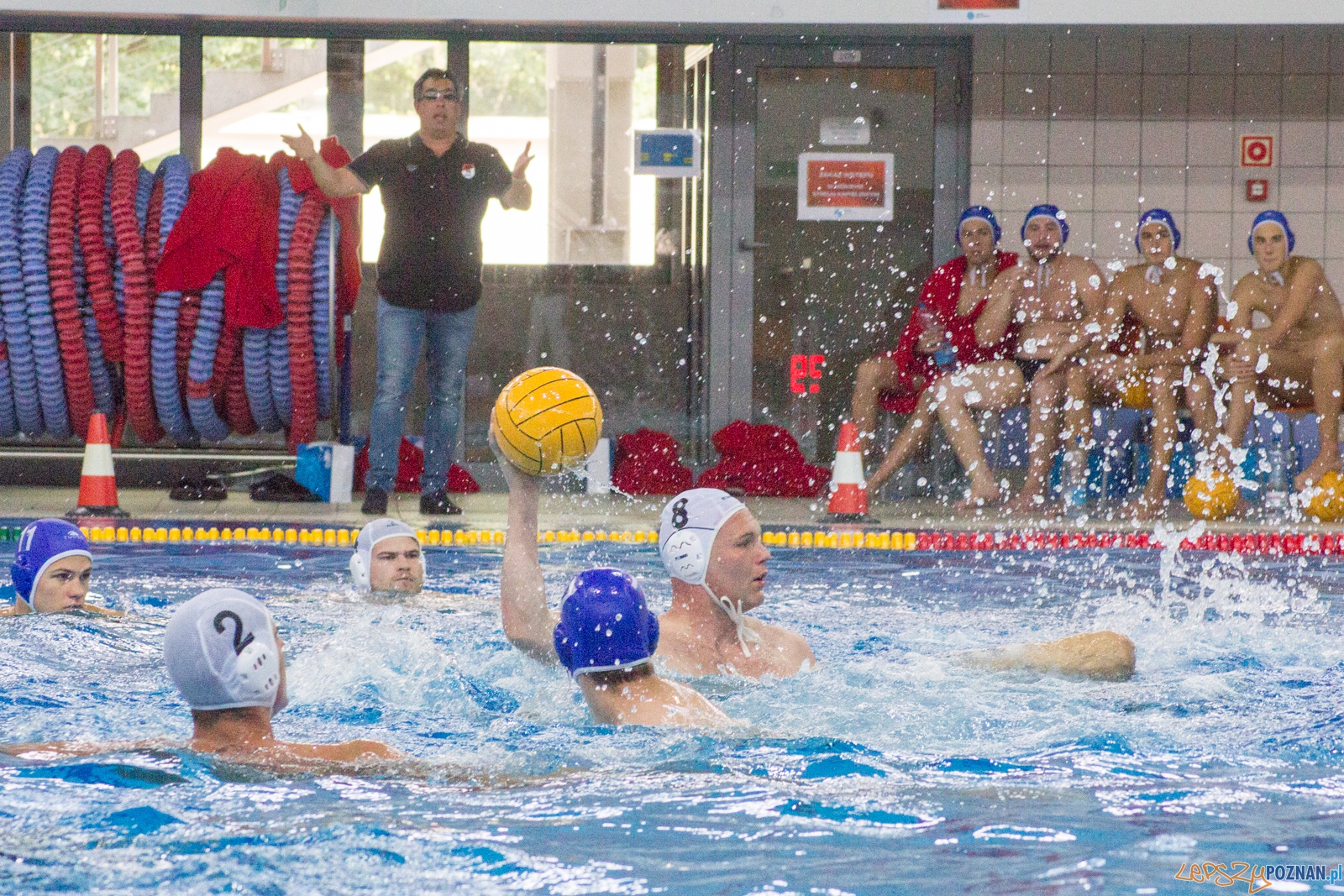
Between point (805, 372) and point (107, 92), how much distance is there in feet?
15.1

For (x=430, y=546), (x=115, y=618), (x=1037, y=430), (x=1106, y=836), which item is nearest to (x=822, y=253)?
(x=1037, y=430)

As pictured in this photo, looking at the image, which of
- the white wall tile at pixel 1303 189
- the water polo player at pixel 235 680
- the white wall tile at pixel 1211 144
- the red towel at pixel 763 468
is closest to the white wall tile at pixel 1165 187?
the white wall tile at pixel 1211 144

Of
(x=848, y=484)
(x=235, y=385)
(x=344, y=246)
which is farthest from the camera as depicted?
(x=344, y=246)

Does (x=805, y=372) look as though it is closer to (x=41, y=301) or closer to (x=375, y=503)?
(x=375, y=503)

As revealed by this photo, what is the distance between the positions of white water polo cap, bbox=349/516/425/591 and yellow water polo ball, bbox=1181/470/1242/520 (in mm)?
4452

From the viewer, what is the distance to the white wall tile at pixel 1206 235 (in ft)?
32.4

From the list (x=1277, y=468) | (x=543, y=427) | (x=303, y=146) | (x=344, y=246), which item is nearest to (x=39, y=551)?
(x=543, y=427)

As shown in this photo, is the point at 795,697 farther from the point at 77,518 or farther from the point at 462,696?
the point at 77,518

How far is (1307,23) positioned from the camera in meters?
9.08

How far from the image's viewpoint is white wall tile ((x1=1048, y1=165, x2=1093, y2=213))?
9.91 metres

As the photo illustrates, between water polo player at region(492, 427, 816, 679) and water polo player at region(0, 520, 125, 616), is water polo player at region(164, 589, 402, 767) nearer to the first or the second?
water polo player at region(492, 427, 816, 679)

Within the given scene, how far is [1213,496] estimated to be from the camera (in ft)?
27.1

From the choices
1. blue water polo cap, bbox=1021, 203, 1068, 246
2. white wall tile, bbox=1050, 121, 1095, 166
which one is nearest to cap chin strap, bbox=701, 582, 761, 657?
blue water polo cap, bbox=1021, 203, 1068, 246

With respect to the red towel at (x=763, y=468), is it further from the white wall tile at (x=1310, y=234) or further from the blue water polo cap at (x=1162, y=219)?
the white wall tile at (x=1310, y=234)
